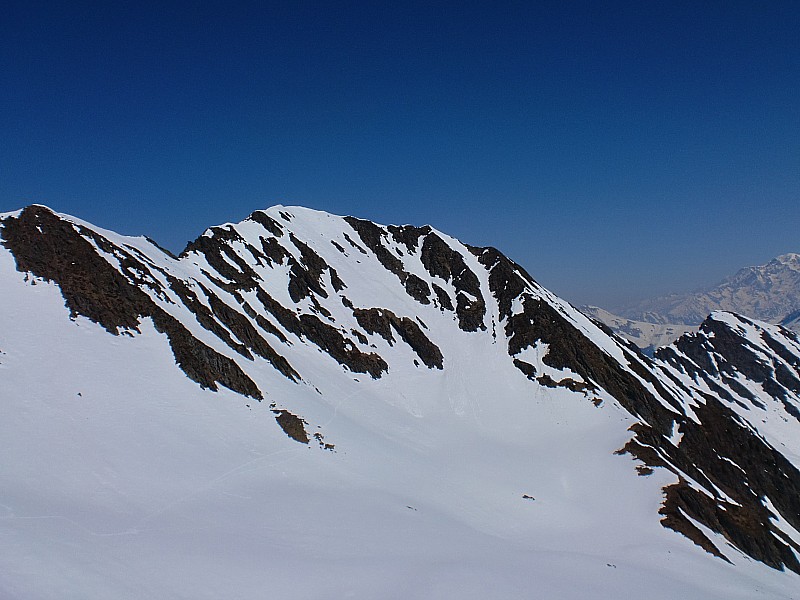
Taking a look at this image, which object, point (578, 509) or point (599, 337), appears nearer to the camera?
point (578, 509)

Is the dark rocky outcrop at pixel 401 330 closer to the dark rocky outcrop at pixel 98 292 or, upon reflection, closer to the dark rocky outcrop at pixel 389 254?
the dark rocky outcrop at pixel 389 254

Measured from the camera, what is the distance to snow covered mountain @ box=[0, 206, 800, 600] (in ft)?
64.6

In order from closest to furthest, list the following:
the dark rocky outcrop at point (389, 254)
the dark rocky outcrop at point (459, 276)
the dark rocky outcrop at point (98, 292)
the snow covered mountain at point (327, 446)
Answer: the snow covered mountain at point (327, 446), the dark rocky outcrop at point (98, 292), the dark rocky outcrop at point (459, 276), the dark rocky outcrop at point (389, 254)

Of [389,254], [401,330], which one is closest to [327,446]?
[401,330]

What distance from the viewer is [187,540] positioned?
1917cm

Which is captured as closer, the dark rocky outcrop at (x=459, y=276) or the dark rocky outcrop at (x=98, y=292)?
the dark rocky outcrop at (x=98, y=292)

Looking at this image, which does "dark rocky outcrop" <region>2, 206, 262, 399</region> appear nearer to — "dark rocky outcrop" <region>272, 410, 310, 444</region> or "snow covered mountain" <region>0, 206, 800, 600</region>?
"snow covered mountain" <region>0, 206, 800, 600</region>

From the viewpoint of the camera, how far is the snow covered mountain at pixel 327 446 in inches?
775

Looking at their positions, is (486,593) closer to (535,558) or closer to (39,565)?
(535,558)

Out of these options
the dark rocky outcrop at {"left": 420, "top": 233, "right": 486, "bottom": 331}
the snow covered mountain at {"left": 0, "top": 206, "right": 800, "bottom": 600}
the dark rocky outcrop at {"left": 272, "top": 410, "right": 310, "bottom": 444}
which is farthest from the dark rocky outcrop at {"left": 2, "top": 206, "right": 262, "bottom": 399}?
the dark rocky outcrop at {"left": 420, "top": 233, "right": 486, "bottom": 331}

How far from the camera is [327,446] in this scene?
3906 centimetres

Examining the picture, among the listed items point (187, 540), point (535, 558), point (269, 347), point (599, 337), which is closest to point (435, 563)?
point (535, 558)

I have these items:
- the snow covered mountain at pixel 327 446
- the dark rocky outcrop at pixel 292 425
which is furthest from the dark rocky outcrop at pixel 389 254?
the dark rocky outcrop at pixel 292 425

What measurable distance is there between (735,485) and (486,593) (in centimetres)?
5817
